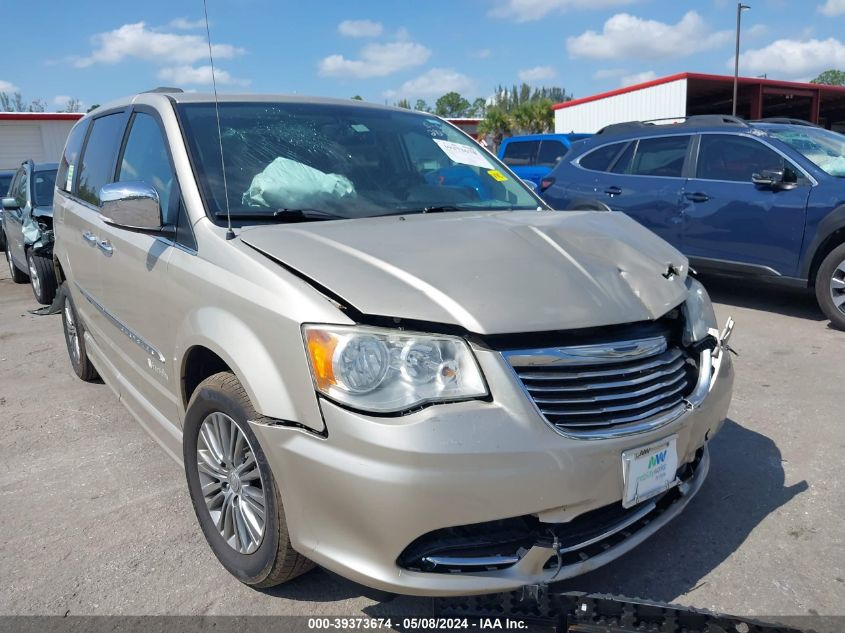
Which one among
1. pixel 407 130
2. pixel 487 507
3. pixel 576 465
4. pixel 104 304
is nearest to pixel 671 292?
pixel 576 465

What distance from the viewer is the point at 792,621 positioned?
236cm

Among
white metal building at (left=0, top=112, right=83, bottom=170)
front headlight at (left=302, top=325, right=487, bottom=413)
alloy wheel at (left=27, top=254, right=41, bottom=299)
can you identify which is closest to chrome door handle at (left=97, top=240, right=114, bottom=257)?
front headlight at (left=302, top=325, right=487, bottom=413)

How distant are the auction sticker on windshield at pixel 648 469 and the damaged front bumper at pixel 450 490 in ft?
0.10

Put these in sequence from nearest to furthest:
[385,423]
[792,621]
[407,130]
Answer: [385,423]
[792,621]
[407,130]

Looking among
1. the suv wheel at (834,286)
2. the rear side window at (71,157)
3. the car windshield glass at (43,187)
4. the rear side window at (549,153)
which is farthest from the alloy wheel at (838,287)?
the rear side window at (549,153)

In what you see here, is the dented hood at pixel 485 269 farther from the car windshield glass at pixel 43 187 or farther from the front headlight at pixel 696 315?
the car windshield glass at pixel 43 187

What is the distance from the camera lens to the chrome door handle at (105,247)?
3.54 metres

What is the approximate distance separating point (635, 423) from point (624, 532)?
430mm

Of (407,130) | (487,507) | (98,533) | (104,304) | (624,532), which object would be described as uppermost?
(407,130)

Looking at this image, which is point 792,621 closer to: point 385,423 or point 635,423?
point 635,423

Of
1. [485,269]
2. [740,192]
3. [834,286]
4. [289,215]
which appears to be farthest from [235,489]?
[740,192]

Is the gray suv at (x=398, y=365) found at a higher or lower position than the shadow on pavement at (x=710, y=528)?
higher

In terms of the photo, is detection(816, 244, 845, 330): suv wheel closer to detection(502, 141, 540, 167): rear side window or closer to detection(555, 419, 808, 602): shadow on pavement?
detection(555, 419, 808, 602): shadow on pavement

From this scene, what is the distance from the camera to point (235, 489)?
100 inches
